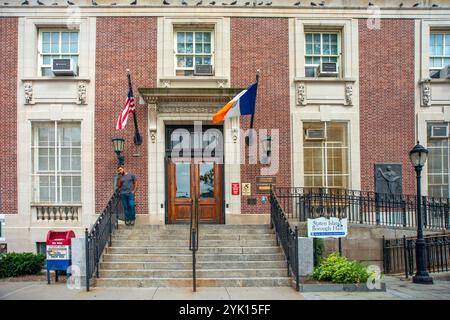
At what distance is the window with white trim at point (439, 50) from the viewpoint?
15.7 metres

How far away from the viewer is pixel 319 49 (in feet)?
51.3

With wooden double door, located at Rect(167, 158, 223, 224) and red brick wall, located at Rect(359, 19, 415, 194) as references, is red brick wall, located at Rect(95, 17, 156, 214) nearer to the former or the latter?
wooden double door, located at Rect(167, 158, 223, 224)

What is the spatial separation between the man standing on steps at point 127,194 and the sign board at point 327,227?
5.56m

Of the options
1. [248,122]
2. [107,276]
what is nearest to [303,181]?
[248,122]

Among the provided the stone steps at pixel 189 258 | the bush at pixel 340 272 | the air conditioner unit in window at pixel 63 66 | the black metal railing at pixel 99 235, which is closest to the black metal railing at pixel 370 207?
the stone steps at pixel 189 258

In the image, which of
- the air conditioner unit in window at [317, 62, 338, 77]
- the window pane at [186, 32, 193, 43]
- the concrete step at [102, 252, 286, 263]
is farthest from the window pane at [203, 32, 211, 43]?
the concrete step at [102, 252, 286, 263]

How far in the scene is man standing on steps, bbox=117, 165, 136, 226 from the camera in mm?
13547

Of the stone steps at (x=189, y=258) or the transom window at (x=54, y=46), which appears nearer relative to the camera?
the stone steps at (x=189, y=258)

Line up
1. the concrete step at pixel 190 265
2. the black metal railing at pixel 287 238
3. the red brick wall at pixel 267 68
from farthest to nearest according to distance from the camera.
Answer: the red brick wall at pixel 267 68
the concrete step at pixel 190 265
the black metal railing at pixel 287 238

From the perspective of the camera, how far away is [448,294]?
10094 millimetres

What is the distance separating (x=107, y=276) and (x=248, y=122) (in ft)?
22.4

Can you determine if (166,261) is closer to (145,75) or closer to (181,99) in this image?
(181,99)

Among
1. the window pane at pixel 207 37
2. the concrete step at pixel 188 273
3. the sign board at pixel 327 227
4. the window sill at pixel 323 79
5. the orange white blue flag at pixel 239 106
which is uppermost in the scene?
the window pane at pixel 207 37

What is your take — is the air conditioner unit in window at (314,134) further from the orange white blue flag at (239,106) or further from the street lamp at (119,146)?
the street lamp at (119,146)
